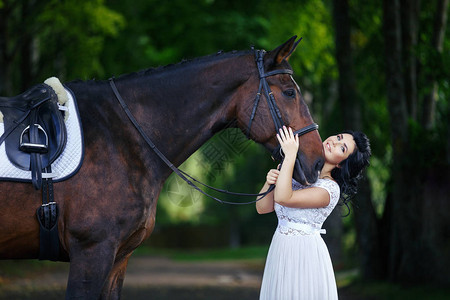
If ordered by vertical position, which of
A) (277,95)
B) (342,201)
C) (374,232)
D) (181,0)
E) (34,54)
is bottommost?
(374,232)

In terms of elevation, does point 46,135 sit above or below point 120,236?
above

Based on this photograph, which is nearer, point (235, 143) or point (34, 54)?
point (235, 143)

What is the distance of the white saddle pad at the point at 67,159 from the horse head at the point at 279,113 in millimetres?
1069

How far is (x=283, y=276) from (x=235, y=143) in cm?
108

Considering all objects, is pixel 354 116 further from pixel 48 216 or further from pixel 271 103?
pixel 48 216

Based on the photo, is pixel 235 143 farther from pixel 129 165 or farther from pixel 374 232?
pixel 374 232

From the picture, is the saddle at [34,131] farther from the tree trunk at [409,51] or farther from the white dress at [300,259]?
the tree trunk at [409,51]

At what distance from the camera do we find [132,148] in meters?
3.79

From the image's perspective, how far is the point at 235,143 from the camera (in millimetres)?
4512

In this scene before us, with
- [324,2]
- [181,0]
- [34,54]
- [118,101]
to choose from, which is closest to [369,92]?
[324,2]

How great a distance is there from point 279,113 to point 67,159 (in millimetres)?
1363

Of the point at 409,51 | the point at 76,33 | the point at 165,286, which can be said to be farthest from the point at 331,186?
the point at 76,33

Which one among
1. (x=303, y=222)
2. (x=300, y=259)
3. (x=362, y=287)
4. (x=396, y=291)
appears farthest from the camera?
(x=362, y=287)

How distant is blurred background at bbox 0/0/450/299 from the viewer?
9375 millimetres
